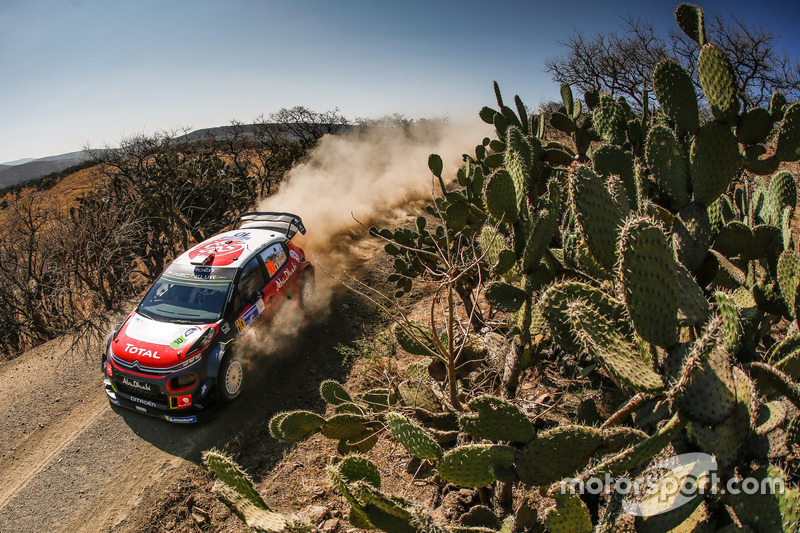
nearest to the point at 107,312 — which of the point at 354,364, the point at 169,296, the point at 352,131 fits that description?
the point at 169,296

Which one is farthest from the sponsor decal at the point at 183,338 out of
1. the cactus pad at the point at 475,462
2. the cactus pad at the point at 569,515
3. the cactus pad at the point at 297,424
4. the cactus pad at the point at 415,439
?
the cactus pad at the point at 569,515

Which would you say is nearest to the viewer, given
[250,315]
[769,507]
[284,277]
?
[769,507]

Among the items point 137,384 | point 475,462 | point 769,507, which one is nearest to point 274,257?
point 137,384

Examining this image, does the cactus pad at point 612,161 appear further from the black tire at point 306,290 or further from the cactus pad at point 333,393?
the black tire at point 306,290

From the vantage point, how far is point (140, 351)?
5359 mm

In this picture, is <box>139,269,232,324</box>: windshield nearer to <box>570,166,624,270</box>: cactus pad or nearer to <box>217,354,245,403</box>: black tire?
<box>217,354,245,403</box>: black tire

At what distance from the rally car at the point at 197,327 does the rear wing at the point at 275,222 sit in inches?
19.3

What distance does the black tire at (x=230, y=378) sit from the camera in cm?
554

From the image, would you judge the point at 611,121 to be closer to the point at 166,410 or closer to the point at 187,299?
the point at 187,299

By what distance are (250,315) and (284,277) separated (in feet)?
3.82

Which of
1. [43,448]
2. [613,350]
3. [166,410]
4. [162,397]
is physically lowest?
[43,448]

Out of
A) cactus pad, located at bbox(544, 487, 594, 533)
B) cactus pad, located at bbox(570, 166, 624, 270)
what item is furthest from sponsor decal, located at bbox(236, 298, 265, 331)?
cactus pad, located at bbox(570, 166, 624, 270)

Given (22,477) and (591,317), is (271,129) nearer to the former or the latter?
(22,477)

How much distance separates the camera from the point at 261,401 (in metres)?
6.07
